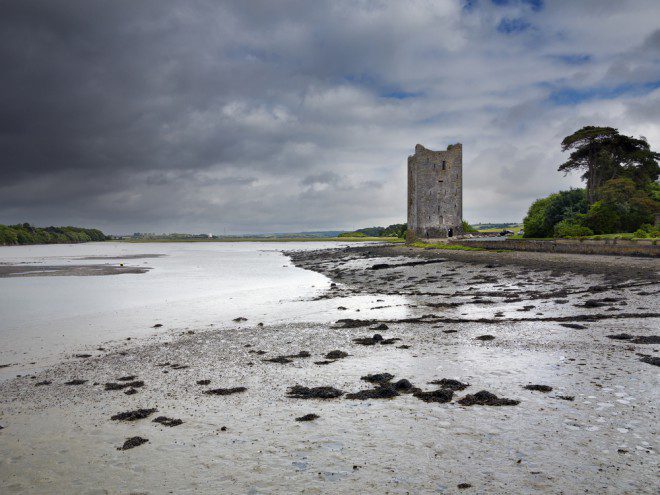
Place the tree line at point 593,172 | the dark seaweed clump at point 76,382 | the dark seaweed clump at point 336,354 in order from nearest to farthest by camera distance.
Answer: the dark seaweed clump at point 76,382 → the dark seaweed clump at point 336,354 → the tree line at point 593,172

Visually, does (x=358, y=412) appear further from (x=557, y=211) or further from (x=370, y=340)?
(x=557, y=211)

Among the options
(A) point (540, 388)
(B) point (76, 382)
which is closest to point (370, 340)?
(A) point (540, 388)

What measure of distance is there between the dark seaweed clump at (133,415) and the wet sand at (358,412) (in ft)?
0.15

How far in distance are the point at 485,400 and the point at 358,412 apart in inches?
80.6

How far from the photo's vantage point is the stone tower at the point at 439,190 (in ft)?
199

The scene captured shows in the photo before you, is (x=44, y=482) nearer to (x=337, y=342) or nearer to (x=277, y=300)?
(x=337, y=342)

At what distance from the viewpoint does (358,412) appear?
6832 millimetres

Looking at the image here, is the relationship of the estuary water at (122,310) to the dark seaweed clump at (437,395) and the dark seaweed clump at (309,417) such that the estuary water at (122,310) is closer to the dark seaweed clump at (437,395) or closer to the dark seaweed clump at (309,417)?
the dark seaweed clump at (309,417)

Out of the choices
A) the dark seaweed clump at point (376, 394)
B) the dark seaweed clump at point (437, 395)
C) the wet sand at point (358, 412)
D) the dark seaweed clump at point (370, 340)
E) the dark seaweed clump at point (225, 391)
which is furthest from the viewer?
the dark seaweed clump at point (370, 340)

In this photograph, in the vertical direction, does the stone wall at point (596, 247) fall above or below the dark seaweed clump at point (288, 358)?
above

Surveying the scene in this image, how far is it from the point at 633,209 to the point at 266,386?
45.5m

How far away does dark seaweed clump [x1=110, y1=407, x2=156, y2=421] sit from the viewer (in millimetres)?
7043

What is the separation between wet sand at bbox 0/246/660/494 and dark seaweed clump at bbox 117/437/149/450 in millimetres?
28

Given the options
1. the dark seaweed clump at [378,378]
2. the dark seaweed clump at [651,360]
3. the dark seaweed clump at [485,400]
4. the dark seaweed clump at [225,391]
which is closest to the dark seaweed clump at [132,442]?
the dark seaweed clump at [225,391]
